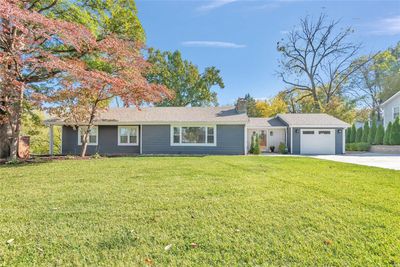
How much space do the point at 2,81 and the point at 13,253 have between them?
10631 mm

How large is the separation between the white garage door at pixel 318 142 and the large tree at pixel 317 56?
12373mm

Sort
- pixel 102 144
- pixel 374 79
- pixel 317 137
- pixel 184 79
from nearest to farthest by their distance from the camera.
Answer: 1. pixel 102 144
2. pixel 317 137
3. pixel 184 79
4. pixel 374 79

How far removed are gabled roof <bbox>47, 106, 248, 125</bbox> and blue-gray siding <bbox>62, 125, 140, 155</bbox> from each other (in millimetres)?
837

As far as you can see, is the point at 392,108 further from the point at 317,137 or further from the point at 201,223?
the point at 201,223

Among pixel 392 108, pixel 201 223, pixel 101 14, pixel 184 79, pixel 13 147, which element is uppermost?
pixel 184 79

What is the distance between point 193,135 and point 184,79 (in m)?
17.6

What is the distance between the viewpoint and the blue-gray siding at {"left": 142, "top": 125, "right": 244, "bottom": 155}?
661 inches

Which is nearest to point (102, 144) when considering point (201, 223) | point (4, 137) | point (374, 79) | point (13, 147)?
point (4, 137)

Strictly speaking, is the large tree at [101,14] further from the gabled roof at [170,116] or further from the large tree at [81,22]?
the gabled roof at [170,116]

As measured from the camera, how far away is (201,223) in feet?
12.5

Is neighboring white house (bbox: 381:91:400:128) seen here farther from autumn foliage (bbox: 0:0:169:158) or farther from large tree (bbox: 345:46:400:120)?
autumn foliage (bbox: 0:0:169:158)

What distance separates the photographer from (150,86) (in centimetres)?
1416

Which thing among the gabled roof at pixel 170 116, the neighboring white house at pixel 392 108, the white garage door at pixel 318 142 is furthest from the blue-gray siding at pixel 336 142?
the neighboring white house at pixel 392 108

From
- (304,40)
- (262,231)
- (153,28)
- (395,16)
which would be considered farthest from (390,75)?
(262,231)
